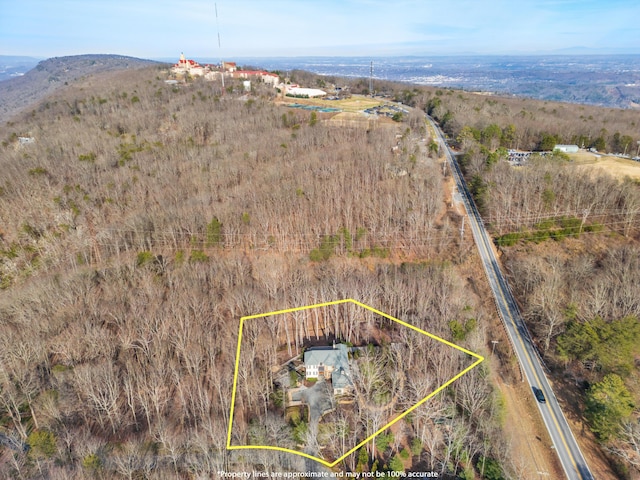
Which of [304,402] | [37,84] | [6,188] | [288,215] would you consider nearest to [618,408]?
[304,402]

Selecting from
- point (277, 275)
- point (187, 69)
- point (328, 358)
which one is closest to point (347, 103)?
point (187, 69)

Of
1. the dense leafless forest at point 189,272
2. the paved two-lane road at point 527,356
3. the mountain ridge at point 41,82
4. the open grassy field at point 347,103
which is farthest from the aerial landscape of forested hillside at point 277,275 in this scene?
the mountain ridge at point 41,82

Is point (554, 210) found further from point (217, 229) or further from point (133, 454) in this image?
point (133, 454)

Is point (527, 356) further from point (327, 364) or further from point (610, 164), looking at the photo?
point (610, 164)

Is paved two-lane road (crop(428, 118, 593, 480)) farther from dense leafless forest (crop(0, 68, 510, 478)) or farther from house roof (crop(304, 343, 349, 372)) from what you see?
house roof (crop(304, 343, 349, 372))

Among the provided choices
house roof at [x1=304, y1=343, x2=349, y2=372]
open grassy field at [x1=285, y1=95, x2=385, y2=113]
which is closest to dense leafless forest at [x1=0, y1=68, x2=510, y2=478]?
house roof at [x1=304, y1=343, x2=349, y2=372]
